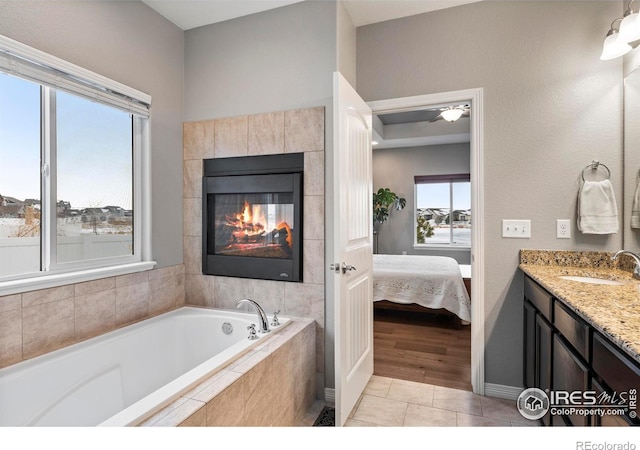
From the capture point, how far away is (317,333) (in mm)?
2287

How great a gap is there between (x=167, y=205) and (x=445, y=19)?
247 cm

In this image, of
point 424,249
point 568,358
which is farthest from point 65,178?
point 424,249

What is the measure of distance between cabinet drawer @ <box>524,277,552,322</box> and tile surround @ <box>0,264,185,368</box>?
97.6 inches

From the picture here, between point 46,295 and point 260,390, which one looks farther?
point 46,295

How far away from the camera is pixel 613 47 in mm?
1826

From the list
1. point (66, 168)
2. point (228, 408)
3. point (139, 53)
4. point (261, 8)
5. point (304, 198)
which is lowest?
point (228, 408)

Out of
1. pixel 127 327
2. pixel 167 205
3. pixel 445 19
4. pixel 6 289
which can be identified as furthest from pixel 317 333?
pixel 445 19

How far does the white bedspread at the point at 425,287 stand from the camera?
138 inches

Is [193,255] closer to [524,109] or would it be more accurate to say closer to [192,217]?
[192,217]

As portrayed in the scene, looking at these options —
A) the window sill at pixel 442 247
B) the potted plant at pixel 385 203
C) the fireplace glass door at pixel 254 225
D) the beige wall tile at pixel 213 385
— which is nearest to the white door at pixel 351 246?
the fireplace glass door at pixel 254 225

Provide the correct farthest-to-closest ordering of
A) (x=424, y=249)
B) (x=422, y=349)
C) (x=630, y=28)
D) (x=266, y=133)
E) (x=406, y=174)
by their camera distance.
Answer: (x=406, y=174)
(x=424, y=249)
(x=422, y=349)
(x=266, y=133)
(x=630, y=28)

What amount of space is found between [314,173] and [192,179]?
3.51 ft

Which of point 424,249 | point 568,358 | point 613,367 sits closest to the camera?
point 613,367
